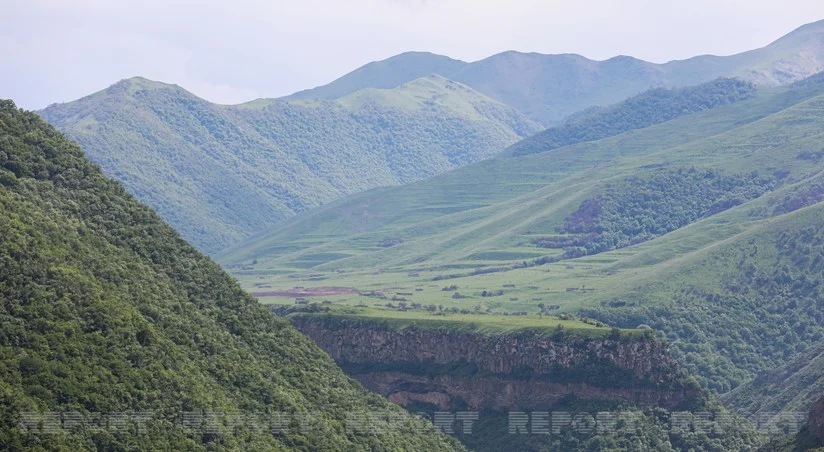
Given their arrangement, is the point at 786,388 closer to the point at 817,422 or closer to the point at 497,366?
the point at 497,366

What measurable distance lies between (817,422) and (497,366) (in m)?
48.0

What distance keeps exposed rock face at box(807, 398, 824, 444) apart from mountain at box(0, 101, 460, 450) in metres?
31.5

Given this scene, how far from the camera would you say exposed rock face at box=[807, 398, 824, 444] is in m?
104

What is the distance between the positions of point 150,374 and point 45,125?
3245cm

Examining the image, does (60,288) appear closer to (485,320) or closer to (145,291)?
(145,291)

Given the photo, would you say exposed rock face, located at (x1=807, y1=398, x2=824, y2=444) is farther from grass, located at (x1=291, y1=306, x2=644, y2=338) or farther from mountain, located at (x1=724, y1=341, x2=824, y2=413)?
grass, located at (x1=291, y1=306, x2=644, y2=338)

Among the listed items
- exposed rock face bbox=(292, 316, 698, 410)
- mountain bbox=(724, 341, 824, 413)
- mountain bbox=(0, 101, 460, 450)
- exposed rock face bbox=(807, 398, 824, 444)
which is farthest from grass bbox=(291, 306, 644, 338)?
exposed rock face bbox=(807, 398, 824, 444)

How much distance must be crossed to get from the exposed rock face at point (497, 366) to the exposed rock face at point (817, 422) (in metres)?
30.2

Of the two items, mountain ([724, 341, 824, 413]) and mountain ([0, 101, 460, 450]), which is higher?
mountain ([0, 101, 460, 450])

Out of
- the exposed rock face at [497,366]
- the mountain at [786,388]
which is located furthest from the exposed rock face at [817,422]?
the mountain at [786,388]

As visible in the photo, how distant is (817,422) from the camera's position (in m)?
105

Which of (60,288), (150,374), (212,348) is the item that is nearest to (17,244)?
(60,288)

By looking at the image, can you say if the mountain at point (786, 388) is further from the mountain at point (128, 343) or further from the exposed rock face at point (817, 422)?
the mountain at point (128, 343)

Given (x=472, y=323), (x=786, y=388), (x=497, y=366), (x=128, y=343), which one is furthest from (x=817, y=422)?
(x=472, y=323)
